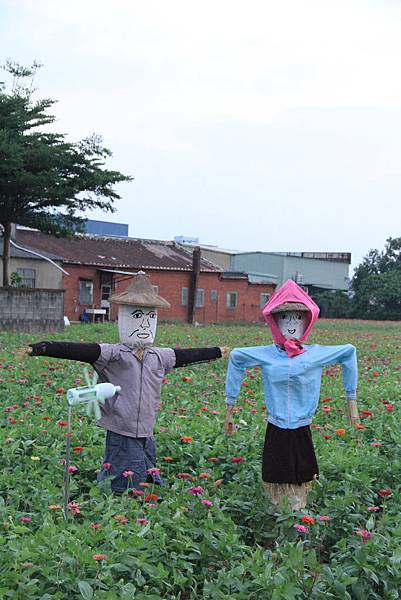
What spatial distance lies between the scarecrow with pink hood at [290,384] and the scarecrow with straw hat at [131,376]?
0.55 metres

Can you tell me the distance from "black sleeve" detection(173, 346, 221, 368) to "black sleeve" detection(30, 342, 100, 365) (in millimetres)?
624

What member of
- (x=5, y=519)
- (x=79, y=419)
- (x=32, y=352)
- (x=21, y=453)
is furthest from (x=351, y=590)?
(x=79, y=419)

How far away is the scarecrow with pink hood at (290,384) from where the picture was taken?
17.2ft

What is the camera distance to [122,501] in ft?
15.4

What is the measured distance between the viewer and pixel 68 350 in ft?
17.4

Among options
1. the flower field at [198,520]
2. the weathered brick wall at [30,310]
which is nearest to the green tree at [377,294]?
the weathered brick wall at [30,310]

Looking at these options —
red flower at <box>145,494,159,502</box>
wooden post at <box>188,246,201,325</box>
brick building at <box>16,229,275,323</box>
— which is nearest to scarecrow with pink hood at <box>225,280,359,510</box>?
red flower at <box>145,494,159,502</box>

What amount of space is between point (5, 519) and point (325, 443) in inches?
122

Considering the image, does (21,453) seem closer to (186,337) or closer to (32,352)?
(32,352)

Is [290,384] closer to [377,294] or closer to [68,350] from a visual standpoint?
[68,350]

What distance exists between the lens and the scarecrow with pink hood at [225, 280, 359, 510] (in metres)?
5.23

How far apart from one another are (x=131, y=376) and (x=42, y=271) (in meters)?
29.4

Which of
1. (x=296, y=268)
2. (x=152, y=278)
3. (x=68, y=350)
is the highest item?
(x=296, y=268)

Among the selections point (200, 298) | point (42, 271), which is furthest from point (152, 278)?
point (42, 271)
